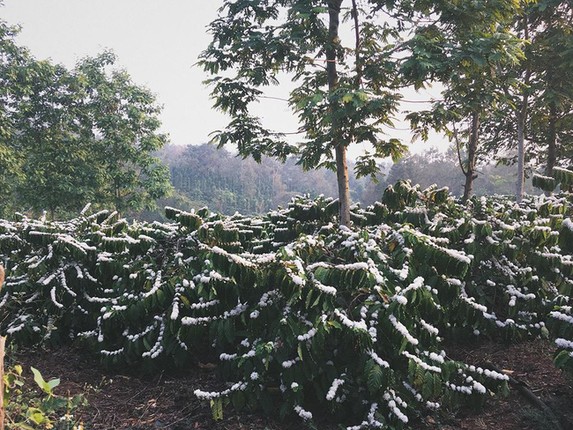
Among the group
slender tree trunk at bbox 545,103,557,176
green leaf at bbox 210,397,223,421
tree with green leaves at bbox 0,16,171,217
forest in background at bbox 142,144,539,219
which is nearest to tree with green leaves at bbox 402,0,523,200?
green leaf at bbox 210,397,223,421

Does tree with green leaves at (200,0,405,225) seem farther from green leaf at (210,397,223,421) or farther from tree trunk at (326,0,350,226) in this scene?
green leaf at (210,397,223,421)

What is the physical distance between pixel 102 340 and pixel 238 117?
3053mm

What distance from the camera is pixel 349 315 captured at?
107 inches

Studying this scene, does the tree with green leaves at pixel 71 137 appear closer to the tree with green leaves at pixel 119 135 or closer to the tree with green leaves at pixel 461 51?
the tree with green leaves at pixel 119 135

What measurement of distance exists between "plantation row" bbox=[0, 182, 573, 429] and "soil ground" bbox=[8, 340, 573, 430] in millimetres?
135

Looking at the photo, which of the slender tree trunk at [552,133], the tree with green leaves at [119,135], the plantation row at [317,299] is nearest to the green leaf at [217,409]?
the plantation row at [317,299]

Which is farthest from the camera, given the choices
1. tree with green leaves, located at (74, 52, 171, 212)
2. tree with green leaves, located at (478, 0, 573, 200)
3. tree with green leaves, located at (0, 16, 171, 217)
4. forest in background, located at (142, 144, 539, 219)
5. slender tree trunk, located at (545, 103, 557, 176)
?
forest in background, located at (142, 144, 539, 219)

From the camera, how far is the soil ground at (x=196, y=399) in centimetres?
262

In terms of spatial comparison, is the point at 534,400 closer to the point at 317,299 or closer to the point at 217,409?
the point at 317,299

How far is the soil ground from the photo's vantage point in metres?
2.62

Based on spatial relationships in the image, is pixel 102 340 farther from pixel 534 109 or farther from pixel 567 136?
pixel 567 136

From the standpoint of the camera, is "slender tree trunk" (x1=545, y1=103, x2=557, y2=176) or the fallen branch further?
"slender tree trunk" (x1=545, y1=103, x2=557, y2=176)

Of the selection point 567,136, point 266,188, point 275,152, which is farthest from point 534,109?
point 266,188

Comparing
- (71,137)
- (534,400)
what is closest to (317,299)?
(534,400)
